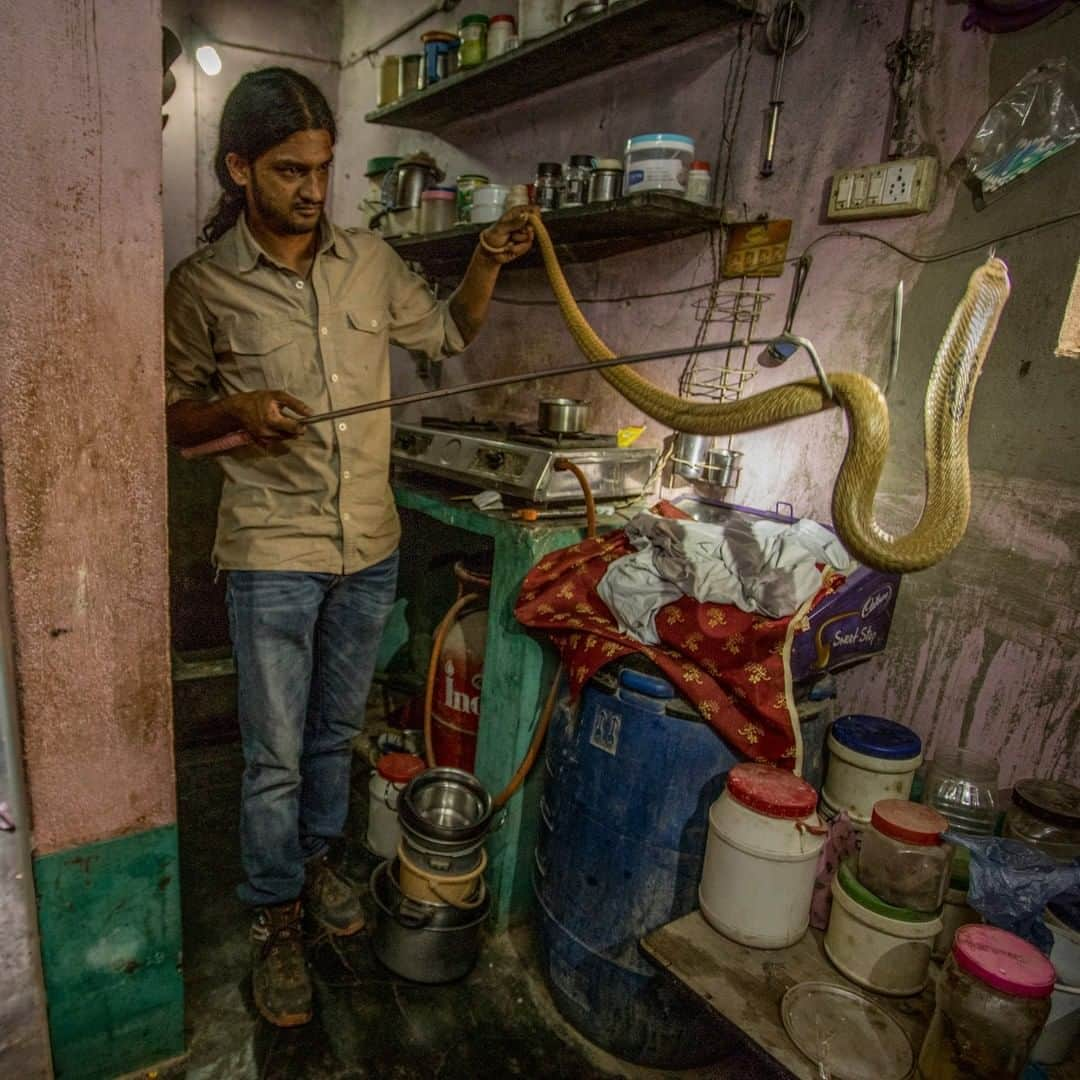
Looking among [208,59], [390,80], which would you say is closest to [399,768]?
[390,80]

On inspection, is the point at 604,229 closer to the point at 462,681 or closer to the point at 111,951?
the point at 462,681

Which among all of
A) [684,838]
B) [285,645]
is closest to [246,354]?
[285,645]

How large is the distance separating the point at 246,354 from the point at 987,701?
2.23m

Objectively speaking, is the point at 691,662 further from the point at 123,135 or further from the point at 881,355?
the point at 123,135

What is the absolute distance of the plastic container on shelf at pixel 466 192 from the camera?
10.4ft

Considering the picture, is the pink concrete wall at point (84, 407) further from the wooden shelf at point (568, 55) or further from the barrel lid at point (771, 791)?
the wooden shelf at point (568, 55)

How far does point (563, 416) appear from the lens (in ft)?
8.40

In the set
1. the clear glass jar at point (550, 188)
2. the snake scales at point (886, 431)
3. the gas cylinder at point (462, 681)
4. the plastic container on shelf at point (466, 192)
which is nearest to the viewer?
the snake scales at point (886, 431)

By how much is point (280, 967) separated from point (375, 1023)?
315mm

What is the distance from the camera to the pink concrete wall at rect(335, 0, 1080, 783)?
180 cm

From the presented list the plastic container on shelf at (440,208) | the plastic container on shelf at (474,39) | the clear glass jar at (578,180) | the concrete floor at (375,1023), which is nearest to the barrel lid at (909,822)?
the concrete floor at (375,1023)

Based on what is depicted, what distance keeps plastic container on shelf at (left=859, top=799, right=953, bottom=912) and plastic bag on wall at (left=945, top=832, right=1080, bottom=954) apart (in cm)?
7

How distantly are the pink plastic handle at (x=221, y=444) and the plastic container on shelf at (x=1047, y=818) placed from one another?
6.68 feet

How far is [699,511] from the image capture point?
8.13 ft
